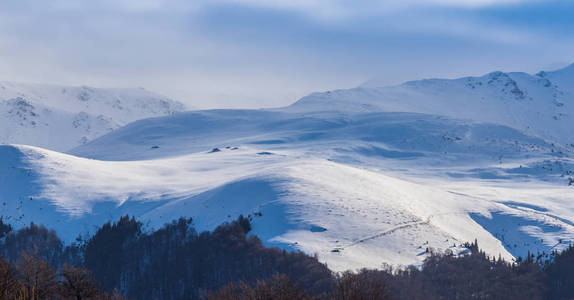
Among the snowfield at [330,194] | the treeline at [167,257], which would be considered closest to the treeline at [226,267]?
the treeline at [167,257]

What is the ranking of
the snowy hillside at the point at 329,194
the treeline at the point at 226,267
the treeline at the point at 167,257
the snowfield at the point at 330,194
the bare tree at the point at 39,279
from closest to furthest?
the bare tree at the point at 39,279 < the treeline at the point at 226,267 < the treeline at the point at 167,257 < the snowfield at the point at 330,194 < the snowy hillside at the point at 329,194

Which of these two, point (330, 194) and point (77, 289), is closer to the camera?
point (77, 289)

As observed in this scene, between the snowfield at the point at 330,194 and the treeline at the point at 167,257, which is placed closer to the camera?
the treeline at the point at 167,257

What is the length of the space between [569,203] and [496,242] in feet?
96.6

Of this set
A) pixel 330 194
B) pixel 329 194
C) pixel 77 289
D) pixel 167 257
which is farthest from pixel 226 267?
pixel 77 289

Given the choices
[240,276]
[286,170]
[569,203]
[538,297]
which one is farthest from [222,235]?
[569,203]

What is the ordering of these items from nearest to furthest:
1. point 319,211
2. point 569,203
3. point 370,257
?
point 370,257, point 319,211, point 569,203

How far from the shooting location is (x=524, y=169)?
12606cm

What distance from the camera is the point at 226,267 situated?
58.0 meters

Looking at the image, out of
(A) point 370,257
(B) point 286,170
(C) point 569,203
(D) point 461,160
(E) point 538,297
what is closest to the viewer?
(E) point 538,297

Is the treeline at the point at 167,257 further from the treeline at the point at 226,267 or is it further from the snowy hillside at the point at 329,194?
the snowy hillside at the point at 329,194

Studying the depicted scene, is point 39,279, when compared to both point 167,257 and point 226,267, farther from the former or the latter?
point 167,257

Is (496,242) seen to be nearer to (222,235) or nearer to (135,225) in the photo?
(222,235)

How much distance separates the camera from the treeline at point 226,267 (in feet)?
167
